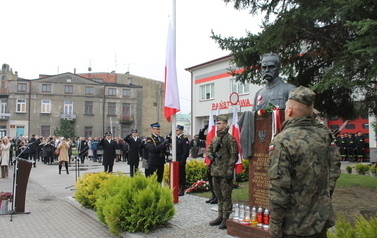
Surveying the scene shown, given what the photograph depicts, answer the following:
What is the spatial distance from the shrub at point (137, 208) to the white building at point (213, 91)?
22.0 meters

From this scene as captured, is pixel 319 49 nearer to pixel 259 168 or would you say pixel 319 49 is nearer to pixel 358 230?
pixel 259 168

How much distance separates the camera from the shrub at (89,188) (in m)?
8.70

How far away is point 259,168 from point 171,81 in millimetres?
4101

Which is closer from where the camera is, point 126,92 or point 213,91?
point 213,91

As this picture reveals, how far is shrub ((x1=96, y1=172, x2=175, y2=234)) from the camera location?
648 centimetres

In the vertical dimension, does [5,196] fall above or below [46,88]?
below

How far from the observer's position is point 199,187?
11.4 metres

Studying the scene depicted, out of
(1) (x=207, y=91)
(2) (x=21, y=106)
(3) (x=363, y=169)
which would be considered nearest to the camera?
(3) (x=363, y=169)

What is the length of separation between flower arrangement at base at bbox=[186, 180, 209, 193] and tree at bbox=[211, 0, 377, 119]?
3.69m

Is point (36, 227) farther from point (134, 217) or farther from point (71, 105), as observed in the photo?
point (71, 105)

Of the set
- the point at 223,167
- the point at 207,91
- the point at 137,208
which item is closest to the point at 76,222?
the point at 137,208

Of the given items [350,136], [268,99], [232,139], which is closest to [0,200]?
[232,139]

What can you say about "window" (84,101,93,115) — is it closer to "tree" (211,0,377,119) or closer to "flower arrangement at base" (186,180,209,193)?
"flower arrangement at base" (186,180,209,193)

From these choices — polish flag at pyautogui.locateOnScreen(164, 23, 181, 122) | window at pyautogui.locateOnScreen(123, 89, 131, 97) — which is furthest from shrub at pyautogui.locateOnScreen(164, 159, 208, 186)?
window at pyautogui.locateOnScreen(123, 89, 131, 97)
